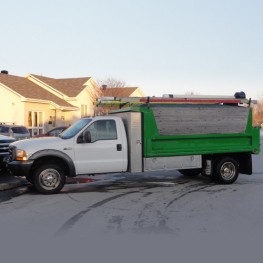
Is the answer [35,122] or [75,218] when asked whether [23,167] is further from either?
[35,122]

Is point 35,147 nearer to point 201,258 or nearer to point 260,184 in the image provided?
point 201,258

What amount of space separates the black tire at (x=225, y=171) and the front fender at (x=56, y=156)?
13.1 feet

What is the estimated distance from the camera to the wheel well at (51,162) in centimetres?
925

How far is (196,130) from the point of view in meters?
10.5

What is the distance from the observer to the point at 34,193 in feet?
31.1

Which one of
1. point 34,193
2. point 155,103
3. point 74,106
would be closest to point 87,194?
point 34,193

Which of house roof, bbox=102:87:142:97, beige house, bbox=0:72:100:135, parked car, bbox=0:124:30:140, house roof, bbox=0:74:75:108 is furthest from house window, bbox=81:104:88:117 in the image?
parked car, bbox=0:124:30:140

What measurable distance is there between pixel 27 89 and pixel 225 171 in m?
27.3

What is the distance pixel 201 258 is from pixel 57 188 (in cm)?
515

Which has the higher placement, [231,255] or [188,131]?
[188,131]

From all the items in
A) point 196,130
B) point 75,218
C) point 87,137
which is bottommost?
point 75,218

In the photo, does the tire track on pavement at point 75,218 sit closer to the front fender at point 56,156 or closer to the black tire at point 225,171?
the front fender at point 56,156

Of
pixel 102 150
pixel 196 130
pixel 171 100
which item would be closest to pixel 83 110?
pixel 171 100

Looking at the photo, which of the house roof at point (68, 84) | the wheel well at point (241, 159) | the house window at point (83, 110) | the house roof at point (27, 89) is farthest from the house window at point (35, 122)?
the wheel well at point (241, 159)
